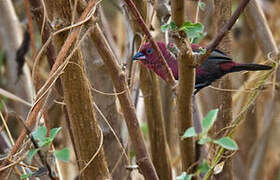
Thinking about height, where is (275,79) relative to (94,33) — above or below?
below

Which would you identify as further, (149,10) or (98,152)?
(149,10)

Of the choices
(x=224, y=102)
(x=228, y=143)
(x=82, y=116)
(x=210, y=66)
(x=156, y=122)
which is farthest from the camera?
(x=210, y=66)

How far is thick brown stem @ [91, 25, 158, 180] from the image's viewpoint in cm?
111

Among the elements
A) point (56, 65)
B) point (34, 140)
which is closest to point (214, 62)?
point (56, 65)

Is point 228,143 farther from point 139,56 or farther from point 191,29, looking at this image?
point 139,56

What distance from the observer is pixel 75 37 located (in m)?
1.05

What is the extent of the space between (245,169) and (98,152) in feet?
6.58

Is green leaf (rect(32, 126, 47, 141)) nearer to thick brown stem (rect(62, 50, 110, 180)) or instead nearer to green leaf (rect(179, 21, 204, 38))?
thick brown stem (rect(62, 50, 110, 180))

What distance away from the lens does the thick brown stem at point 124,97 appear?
1108mm

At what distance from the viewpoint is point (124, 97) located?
3.81 ft

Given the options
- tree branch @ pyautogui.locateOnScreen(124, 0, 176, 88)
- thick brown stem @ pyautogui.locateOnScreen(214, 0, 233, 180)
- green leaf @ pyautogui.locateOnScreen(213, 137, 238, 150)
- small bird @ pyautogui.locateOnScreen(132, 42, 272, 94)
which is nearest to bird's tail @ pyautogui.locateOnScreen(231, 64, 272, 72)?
small bird @ pyautogui.locateOnScreen(132, 42, 272, 94)

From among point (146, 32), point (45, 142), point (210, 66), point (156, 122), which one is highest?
point (146, 32)

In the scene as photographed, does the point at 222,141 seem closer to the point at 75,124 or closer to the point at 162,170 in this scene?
the point at 75,124

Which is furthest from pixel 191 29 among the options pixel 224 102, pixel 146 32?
pixel 224 102
